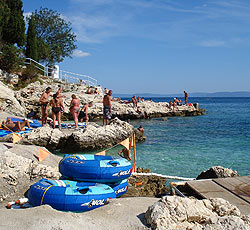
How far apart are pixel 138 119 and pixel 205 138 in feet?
36.3

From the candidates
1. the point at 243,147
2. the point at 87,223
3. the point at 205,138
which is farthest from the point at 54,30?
the point at 87,223

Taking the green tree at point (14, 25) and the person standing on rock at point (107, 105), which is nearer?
the person standing on rock at point (107, 105)

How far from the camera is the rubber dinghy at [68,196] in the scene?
4180 millimetres

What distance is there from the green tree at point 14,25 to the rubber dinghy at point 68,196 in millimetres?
22662

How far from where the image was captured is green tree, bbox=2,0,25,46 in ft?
78.2

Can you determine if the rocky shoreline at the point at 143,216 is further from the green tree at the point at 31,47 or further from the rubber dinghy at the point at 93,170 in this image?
the green tree at the point at 31,47

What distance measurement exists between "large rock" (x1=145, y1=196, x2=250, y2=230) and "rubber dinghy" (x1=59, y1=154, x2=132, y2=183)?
1557mm

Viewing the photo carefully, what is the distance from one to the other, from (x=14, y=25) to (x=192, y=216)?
24.8 metres

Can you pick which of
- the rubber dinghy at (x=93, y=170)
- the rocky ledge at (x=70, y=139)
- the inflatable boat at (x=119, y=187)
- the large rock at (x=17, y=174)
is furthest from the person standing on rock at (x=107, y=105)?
the rubber dinghy at (x=93, y=170)

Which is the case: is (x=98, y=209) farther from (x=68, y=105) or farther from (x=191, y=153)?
(x=68, y=105)

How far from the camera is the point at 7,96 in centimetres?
1655

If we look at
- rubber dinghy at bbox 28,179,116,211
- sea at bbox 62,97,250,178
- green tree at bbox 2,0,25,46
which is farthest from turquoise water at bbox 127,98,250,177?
green tree at bbox 2,0,25,46

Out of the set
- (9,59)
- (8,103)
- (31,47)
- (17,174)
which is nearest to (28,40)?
(31,47)

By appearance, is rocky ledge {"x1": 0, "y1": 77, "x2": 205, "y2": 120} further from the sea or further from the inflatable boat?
the inflatable boat
